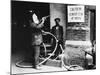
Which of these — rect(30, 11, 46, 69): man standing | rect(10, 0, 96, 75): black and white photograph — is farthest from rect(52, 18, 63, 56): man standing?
rect(30, 11, 46, 69): man standing

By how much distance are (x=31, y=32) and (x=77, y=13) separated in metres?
0.60

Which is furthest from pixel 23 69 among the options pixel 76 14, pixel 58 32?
pixel 76 14

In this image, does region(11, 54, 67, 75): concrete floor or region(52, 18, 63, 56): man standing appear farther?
region(52, 18, 63, 56): man standing

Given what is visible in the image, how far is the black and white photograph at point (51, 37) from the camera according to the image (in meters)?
1.92

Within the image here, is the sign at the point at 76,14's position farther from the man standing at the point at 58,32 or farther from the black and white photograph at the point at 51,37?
the man standing at the point at 58,32

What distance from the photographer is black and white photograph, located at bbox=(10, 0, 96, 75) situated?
1.92 metres

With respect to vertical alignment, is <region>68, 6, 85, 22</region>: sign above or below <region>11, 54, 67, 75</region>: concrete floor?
above

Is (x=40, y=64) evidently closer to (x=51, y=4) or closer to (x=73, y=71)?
(x=73, y=71)

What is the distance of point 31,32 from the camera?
197 cm

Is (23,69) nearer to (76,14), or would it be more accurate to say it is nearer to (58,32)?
(58,32)

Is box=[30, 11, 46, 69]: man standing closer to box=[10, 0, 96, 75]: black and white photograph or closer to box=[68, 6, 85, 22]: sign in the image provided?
box=[10, 0, 96, 75]: black and white photograph

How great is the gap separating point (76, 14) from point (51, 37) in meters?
0.42

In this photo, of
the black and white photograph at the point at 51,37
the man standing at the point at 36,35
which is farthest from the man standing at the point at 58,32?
the man standing at the point at 36,35

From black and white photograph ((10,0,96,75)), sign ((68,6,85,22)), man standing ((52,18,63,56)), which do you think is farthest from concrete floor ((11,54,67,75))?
sign ((68,6,85,22))
